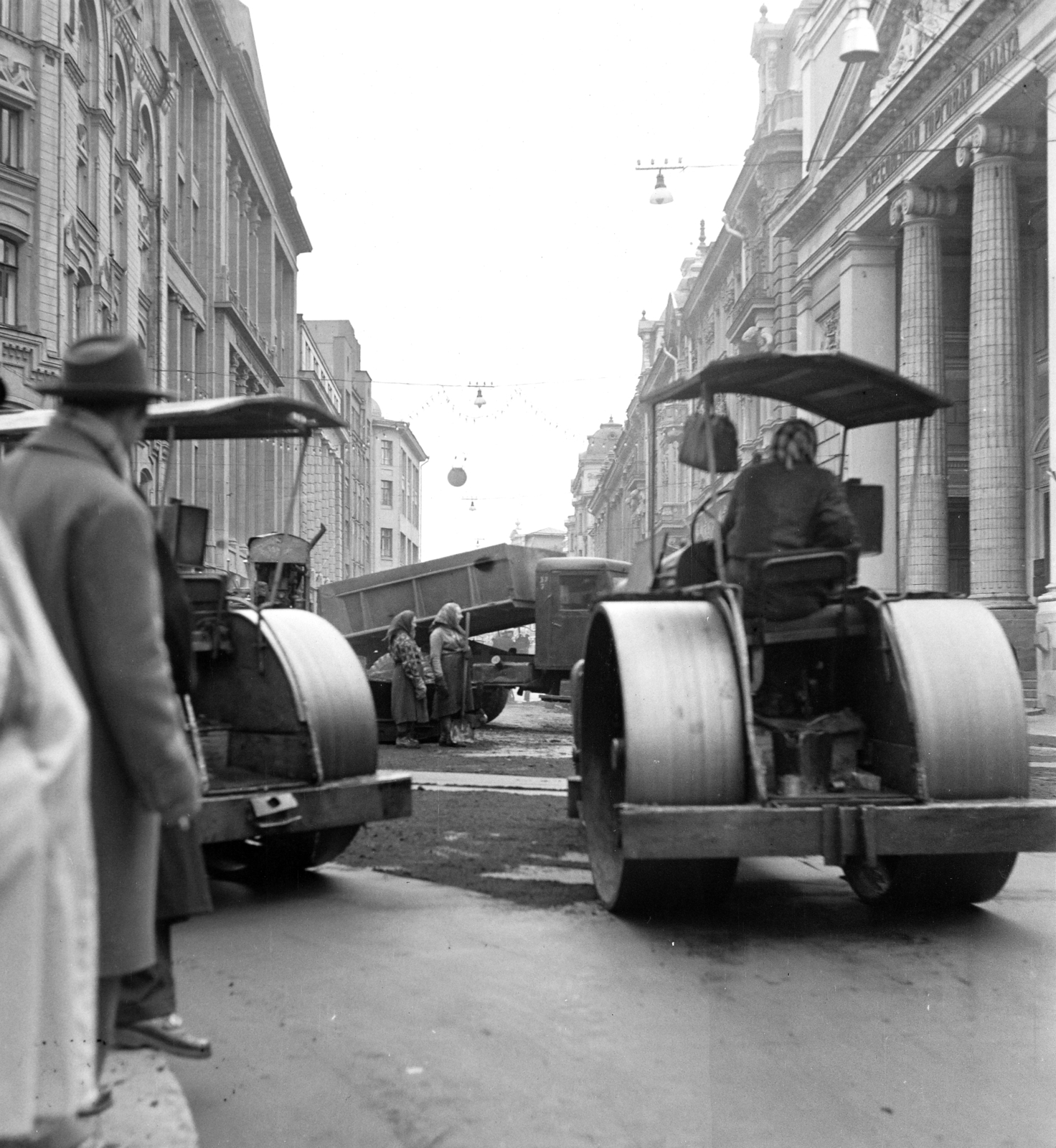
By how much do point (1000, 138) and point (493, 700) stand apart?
1422 centimetres

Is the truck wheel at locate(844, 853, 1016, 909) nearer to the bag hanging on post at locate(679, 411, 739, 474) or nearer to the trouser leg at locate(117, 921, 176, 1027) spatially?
the bag hanging on post at locate(679, 411, 739, 474)

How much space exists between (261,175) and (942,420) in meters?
36.3

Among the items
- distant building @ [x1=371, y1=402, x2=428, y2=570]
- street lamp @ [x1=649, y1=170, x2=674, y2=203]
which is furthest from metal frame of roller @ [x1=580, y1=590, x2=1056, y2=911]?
distant building @ [x1=371, y1=402, x2=428, y2=570]

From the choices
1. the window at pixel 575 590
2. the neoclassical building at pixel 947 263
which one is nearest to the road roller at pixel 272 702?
the window at pixel 575 590

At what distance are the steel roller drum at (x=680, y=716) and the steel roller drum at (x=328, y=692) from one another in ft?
4.81


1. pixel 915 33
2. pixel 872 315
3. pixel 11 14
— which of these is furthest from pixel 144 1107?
pixel 872 315

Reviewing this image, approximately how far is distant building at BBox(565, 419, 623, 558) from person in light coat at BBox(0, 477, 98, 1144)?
366 ft

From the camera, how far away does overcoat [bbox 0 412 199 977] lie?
117 inches

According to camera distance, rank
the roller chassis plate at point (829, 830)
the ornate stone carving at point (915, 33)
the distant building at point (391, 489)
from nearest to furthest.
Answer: the roller chassis plate at point (829, 830) → the ornate stone carving at point (915, 33) → the distant building at point (391, 489)

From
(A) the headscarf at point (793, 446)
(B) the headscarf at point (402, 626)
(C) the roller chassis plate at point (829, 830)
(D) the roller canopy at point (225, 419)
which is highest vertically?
(D) the roller canopy at point (225, 419)

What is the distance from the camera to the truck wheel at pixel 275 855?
7234mm

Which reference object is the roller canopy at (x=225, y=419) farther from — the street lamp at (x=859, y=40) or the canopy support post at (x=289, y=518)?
the street lamp at (x=859, y=40)

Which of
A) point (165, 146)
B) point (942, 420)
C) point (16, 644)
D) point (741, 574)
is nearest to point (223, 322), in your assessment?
point (165, 146)

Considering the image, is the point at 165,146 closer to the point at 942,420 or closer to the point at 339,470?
the point at 942,420
